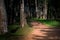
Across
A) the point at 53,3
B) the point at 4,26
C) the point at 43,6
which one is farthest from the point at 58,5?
the point at 4,26

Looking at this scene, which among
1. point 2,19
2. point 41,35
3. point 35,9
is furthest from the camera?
point 35,9

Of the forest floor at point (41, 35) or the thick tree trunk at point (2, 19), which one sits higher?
the thick tree trunk at point (2, 19)

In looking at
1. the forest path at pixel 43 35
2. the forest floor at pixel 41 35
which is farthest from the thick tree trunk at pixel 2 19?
the forest path at pixel 43 35

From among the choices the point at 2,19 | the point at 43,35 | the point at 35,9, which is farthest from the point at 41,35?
the point at 35,9

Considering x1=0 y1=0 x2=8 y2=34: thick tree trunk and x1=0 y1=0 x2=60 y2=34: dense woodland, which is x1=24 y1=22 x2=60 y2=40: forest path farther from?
x1=0 y1=0 x2=60 y2=34: dense woodland

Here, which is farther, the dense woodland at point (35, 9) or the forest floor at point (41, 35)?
the dense woodland at point (35, 9)

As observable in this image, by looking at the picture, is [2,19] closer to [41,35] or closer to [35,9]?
[41,35]

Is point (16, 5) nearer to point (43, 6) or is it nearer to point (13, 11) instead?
point (13, 11)

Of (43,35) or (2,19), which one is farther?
(43,35)

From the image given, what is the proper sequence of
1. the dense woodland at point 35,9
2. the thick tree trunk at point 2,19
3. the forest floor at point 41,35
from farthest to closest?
the dense woodland at point 35,9
the thick tree trunk at point 2,19
the forest floor at point 41,35

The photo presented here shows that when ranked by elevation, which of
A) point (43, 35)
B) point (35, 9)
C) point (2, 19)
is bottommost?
point (43, 35)

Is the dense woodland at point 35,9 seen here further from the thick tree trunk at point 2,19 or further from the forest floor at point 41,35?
the thick tree trunk at point 2,19

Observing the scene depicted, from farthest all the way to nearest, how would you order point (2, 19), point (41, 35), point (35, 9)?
1. point (35, 9)
2. point (41, 35)
3. point (2, 19)

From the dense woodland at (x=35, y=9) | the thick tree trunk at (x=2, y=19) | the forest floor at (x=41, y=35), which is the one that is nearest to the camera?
the forest floor at (x=41, y=35)
